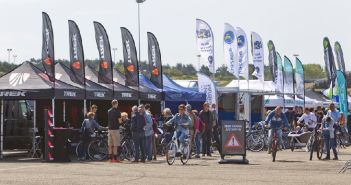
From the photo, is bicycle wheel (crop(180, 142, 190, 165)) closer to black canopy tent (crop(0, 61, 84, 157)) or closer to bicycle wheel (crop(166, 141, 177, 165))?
bicycle wheel (crop(166, 141, 177, 165))

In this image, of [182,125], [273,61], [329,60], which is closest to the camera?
[182,125]

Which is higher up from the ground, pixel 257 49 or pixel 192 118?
pixel 257 49

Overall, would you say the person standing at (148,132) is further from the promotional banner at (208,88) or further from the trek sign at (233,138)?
the promotional banner at (208,88)

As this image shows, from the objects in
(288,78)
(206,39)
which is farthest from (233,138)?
(288,78)

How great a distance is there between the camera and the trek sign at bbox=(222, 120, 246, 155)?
755 inches

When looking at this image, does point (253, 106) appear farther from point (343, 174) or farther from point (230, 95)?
point (343, 174)

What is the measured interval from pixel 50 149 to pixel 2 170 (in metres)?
3.51

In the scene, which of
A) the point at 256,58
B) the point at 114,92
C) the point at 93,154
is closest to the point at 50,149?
the point at 93,154

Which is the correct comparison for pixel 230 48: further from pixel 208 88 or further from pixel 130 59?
pixel 130 59

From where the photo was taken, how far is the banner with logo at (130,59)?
2547 centimetres

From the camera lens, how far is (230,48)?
1334 inches

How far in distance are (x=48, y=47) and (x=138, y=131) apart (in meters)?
4.46

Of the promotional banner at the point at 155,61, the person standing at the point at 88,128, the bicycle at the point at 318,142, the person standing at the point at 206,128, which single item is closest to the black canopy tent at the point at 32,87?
the person standing at the point at 88,128

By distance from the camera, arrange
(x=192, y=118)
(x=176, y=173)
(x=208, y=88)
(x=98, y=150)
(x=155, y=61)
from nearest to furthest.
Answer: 1. (x=176, y=173)
2. (x=98, y=150)
3. (x=192, y=118)
4. (x=155, y=61)
5. (x=208, y=88)
